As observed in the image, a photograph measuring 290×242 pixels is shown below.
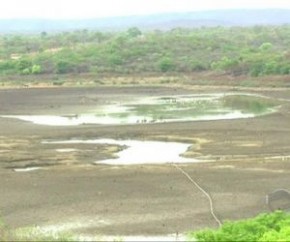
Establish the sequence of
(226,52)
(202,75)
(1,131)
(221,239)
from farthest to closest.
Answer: (226,52) < (202,75) < (1,131) < (221,239)

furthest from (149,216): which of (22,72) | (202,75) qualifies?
(22,72)

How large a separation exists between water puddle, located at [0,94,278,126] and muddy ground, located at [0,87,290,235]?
9.70 ft

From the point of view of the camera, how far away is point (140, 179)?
33.9m

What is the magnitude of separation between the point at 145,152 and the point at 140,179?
765 centimetres

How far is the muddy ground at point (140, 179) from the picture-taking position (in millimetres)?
27375

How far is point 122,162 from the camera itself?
3834 cm

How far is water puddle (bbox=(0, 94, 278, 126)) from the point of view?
182 feet

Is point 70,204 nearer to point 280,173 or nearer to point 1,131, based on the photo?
point 280,173

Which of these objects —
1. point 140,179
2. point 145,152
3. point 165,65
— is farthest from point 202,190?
point 165,65

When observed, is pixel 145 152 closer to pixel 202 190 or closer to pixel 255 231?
pixel 202 190

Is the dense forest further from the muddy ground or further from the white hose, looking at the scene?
the white hose

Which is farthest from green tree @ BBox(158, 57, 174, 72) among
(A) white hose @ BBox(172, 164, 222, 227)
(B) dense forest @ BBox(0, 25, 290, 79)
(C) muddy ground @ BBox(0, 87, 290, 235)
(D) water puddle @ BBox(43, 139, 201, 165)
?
(A) white hose @ BBox(172, 164, 222, 227)

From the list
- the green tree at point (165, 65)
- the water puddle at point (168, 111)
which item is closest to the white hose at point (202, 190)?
the water puddle at point (168, 111)

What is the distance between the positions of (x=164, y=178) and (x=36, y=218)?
25.9 ft
